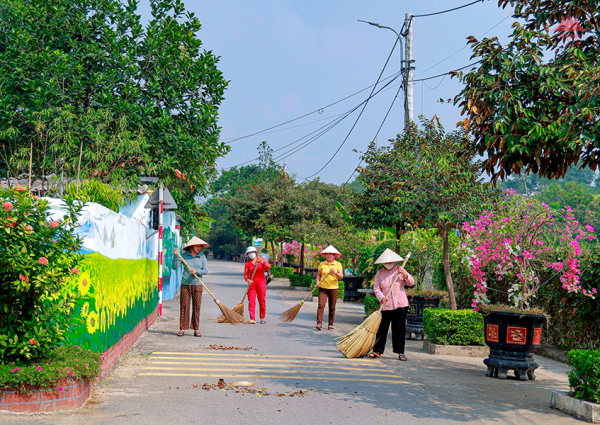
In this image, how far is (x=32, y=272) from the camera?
19.4 feet

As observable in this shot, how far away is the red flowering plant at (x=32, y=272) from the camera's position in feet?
18.9

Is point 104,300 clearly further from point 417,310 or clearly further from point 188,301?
point 417,310

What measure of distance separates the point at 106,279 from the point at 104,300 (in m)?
0.29

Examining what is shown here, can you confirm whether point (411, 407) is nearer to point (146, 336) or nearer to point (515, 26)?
point (515, 26)

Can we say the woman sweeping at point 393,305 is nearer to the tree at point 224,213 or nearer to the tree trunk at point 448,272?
the tree trunk at point 448,272

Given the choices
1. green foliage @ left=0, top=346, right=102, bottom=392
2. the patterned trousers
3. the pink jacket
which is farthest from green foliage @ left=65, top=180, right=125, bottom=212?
the pink jacket

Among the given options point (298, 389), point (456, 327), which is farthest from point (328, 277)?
point (298, 389)

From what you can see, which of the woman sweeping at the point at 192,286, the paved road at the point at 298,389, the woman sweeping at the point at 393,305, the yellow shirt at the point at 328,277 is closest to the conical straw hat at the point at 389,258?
the woman sweeping at the point at 393,305

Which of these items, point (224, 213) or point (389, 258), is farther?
point (224, 213)

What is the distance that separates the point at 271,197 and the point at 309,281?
20.5 feet

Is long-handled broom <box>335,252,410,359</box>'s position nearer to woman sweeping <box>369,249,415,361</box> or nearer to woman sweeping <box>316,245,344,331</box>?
woman sweeping <box>369,249,415,361</box>

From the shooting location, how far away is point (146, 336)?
11984 mm

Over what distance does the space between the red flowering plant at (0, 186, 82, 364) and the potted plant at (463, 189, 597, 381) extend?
590cm

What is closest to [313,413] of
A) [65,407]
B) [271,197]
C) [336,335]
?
[65,407]
